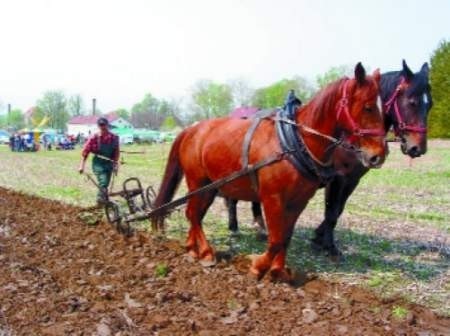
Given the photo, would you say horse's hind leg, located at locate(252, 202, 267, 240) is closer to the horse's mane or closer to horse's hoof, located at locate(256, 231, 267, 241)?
horse's hoof, located at locate(256, 231, 267, 241)

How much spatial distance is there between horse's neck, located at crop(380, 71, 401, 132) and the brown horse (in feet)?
2.21

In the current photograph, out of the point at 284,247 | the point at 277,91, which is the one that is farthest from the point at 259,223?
the point at 277,91

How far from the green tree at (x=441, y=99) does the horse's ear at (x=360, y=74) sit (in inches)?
1420

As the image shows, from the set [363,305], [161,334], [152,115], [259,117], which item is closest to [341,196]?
[259,117]

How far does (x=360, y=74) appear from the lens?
16.6 ft

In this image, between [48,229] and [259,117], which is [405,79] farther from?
[48,229]

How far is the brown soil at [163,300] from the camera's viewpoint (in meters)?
4.56

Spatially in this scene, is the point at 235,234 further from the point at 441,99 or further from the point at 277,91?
the point at 277,91

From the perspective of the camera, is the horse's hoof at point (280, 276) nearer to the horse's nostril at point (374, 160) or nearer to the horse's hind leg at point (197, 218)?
the horse's hind leg at point (197, 218)

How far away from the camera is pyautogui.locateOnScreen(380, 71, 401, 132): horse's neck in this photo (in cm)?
578

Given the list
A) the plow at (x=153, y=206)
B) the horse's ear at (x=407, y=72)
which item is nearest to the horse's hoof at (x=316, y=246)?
the plow at (x=153, y=206)

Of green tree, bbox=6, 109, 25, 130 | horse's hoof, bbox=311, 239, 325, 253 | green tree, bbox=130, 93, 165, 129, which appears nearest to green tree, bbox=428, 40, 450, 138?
horse's hoof, bbox=311, 239, 325, 253

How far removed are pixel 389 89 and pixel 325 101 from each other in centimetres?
81

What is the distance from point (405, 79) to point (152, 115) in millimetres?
98305
